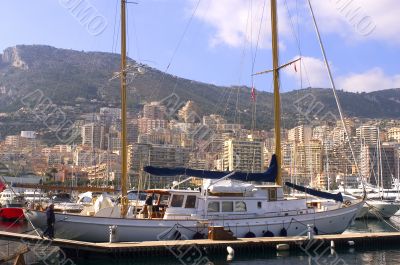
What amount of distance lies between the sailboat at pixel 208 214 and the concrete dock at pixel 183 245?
103 centimetres

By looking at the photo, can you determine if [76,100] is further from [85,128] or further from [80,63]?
[80,63]

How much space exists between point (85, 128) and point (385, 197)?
96.3 meters

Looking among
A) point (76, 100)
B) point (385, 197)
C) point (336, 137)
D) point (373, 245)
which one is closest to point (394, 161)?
point (336, 137)

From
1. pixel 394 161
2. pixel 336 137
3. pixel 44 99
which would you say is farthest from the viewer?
pixel 44 99

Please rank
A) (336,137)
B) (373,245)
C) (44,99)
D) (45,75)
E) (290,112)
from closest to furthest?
(373,245) → (336,137) → (44,99) → (45,75) → (290,112)

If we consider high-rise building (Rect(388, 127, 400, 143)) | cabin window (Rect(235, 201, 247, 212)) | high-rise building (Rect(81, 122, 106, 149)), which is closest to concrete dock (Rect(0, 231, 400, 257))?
cabin window (Rect(235, 201, 247, 212))

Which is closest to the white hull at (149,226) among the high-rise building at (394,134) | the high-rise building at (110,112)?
the high-rise building at (110,112)

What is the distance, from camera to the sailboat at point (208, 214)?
795 inches

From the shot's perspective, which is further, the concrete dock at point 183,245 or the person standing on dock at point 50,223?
the person standing on dock at point 50,223

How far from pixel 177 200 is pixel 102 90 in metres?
135

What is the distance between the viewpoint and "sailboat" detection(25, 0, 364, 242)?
20.2 meters

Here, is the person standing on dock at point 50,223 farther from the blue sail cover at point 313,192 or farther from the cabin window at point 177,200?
the blue sail cover at point 313,192

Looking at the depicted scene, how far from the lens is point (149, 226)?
812 inches

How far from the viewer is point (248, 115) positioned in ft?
542
